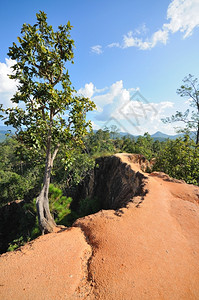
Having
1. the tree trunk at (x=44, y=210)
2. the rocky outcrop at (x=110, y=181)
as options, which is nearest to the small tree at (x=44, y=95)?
the tree trunk at (x=44, y=210)

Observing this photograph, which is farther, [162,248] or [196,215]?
[196,215]

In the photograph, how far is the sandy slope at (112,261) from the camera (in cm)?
201

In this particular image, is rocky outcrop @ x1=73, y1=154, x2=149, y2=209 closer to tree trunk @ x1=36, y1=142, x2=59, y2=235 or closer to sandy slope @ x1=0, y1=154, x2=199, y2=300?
tree trunk @ x1=36, y1=142, x2=59, y2=235

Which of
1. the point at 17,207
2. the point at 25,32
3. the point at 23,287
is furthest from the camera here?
the point at 17,207

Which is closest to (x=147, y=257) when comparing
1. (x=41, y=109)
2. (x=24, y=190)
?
(x=41, y=109)

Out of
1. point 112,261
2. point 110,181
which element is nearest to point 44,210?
point 112,261

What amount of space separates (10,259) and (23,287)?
0.72 metres

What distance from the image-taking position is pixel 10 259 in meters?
2.51

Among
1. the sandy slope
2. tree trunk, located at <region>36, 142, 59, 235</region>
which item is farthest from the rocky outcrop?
the sandy slope

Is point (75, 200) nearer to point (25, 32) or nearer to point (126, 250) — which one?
point (126, 250)

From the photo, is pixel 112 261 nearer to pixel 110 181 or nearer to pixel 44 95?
pixel 44 95

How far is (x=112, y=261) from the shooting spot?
246 centimetres

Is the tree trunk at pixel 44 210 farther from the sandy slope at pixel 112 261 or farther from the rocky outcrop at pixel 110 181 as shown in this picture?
the rocky outcrop at pixel 110 181

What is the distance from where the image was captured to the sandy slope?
2.01 meters
